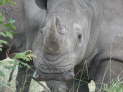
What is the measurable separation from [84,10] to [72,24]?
0.33m

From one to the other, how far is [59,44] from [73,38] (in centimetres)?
24

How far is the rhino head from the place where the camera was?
3840 mm

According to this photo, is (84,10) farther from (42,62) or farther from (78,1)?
(42,62)

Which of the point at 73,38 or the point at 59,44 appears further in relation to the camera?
the point at 73,38

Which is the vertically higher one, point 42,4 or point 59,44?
point 42,4

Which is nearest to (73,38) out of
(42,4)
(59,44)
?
(59,44)

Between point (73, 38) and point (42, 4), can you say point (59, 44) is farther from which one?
point (42, 4)

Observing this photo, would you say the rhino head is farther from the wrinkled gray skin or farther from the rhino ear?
the rhino ear

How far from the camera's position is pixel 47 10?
435cm

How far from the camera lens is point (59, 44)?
12.6 ft

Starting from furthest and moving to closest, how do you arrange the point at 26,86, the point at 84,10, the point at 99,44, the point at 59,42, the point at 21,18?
the point at 26,86, the point at 21,18, the point at 99,44, the point at 84,10, the point at 59,42

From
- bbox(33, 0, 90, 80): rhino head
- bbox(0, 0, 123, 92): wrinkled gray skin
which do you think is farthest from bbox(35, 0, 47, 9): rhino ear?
bbox(33, 0, 90, 80): rhino head

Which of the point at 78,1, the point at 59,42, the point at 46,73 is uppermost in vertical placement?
the point at 78,1

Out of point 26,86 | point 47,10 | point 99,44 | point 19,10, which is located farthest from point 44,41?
point 26,86
